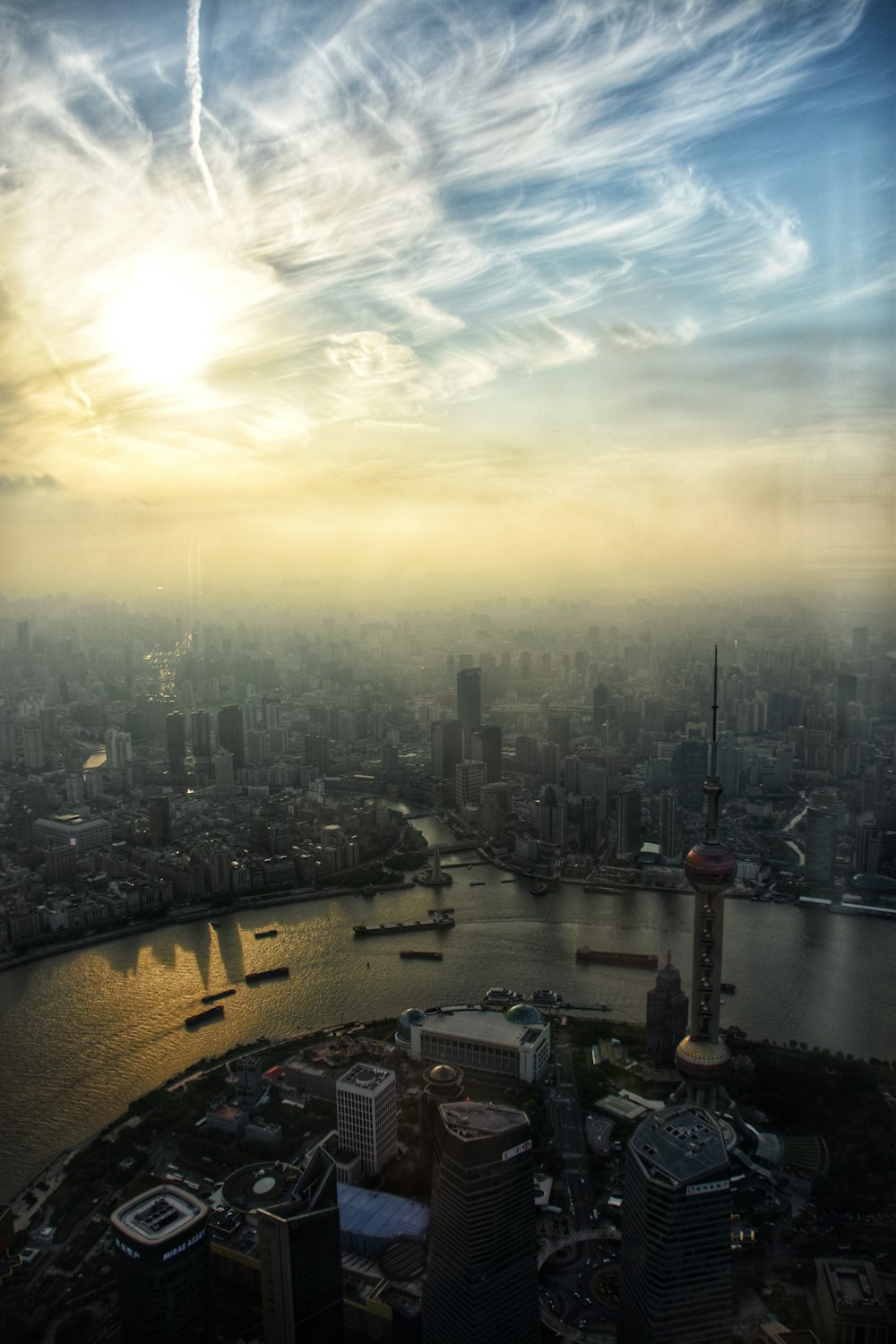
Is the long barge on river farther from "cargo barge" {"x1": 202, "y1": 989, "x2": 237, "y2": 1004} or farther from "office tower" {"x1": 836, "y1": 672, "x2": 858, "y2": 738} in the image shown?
"office tower" {"x1": 836, "y1": 672, "x2": 858, "y2": 738}

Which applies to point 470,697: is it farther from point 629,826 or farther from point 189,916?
point 189,916

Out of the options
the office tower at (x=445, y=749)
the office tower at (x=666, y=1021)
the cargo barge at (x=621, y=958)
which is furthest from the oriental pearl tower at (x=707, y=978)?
the office tower at (x=445, y=749)

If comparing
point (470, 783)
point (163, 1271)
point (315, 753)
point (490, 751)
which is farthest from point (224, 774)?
point (163, 1271)

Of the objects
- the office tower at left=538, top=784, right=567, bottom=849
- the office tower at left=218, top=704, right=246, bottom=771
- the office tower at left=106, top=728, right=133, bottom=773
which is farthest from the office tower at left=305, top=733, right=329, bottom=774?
the office tower at left=538, top=784, right=567, bottom=849

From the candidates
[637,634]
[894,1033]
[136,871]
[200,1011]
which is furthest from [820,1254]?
[136,871]

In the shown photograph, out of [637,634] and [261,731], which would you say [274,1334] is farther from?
[261,731]

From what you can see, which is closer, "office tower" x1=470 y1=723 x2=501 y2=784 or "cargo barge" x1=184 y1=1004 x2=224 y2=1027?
"cargo barge" x1=184 y1=1004 x2=224 y2=1027
